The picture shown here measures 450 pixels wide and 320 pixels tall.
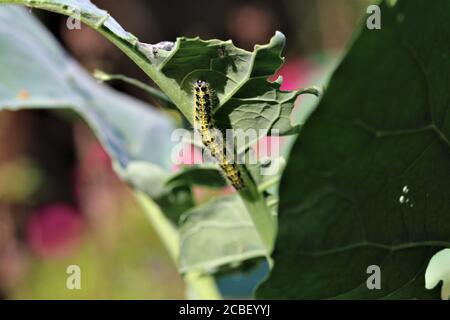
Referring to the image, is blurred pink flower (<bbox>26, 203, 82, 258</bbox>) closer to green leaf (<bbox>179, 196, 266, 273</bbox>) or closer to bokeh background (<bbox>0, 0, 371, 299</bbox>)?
bokeh background (<bbox>0, 0, 371, 299</bbox>)

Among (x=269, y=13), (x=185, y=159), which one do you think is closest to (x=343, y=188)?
(x=185, y=159)

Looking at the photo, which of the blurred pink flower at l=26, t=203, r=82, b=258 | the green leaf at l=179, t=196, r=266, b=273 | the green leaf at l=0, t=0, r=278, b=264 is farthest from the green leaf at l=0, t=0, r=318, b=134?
the blurred pink flower at l=26, t=203, r=82, b=258

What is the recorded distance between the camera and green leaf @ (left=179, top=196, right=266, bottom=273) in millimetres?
651

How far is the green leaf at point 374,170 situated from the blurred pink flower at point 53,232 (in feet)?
8.07

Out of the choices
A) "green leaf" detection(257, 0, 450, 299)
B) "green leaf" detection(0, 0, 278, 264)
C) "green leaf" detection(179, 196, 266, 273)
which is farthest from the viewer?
"green leaf" detection(179, 196, 266, 273)

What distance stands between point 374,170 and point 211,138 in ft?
0.69

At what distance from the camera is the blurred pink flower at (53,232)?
278cm

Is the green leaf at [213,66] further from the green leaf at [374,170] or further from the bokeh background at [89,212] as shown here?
the bokeh background at [89,212]

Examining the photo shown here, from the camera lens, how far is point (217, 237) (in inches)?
27.0

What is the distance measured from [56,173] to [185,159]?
2.98m

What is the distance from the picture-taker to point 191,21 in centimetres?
442

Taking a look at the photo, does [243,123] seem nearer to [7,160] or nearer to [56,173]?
[7,160]

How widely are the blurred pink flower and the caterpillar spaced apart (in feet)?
7.60

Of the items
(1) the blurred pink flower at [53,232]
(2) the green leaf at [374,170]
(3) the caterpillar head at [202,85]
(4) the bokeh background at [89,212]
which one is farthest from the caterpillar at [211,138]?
(1) the blurred pink flower at [53,232]
